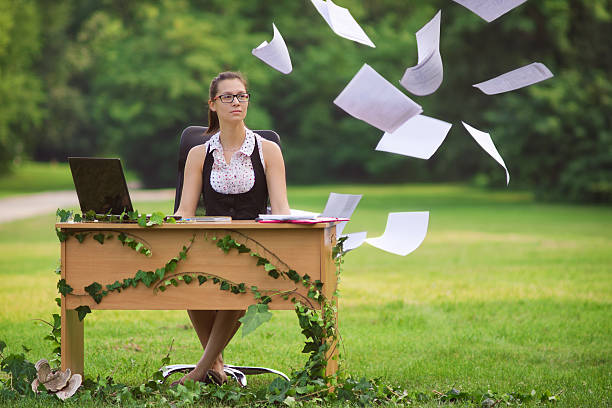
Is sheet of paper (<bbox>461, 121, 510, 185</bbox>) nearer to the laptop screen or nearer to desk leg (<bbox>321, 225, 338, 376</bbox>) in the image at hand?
desk leg (<bbox>321, 225, 338, 376</bbox>)

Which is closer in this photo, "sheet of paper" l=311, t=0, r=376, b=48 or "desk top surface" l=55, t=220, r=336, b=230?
"desk top surface" l=55, t=220, r=336, b=230

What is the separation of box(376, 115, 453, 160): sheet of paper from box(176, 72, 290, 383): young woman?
24.5 inches

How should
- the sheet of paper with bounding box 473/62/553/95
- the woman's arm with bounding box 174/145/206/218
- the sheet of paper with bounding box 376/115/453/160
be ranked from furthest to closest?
the woman's arm with bounding box 174/145/206/218
the sheet of paper with bounding box 376/115/453/160
the sheet of paper with bounding box 473/62/553/95

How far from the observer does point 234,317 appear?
13.8 ft

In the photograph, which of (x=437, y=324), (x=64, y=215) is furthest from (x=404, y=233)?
(x=437, y=324)

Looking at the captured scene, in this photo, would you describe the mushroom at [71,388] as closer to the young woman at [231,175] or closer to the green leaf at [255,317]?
the young woman at [231,175]

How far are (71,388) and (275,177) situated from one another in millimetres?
1482

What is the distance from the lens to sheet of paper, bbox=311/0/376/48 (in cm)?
397

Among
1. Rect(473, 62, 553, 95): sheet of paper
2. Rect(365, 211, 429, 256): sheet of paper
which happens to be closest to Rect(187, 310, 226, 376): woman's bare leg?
Rect(365, 211, 429, 256): sheet of paper

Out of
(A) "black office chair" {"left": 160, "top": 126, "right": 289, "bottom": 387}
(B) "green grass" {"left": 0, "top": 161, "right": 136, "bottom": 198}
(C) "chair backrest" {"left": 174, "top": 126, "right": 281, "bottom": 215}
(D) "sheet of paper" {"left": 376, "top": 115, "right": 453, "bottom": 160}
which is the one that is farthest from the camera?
(B) "green grass" {"left": 0, "top": 161, "right": 136, "bottom": 198}

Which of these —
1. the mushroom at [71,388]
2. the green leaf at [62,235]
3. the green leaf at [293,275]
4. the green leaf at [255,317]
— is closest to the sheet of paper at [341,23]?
the green leaf at [293,275]

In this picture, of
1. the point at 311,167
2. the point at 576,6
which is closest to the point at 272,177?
the point at 576,6

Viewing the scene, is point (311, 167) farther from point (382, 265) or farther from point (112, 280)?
point (112, 280)

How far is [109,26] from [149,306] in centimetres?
4106
